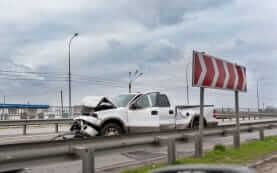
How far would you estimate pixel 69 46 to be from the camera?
3728 cm

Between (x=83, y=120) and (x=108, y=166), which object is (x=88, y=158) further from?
(x=83, y=120)

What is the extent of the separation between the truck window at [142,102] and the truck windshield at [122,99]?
289 mm

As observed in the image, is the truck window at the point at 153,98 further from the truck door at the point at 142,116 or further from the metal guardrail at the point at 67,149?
the metal guardrail at the point at 67,149

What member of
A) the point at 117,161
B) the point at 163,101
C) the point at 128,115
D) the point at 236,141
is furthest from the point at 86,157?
the point at 163,101

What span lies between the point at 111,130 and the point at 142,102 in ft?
5.26

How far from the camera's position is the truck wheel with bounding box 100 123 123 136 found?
10625mm

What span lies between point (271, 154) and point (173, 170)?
8.21 m

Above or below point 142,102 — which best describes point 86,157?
below

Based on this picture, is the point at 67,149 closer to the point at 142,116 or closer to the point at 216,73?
the point at 216,73

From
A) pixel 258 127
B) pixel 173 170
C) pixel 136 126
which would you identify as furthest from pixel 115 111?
pixel 173 170

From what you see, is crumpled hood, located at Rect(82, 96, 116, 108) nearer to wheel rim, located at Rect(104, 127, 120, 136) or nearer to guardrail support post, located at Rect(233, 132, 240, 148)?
wheel rim, located at Rect(104, 127, 120, 136)

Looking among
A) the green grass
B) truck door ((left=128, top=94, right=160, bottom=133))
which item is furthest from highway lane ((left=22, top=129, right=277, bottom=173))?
truck door ((left=128, top=94, right=160, bottom=133))

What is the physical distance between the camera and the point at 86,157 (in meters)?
5.74

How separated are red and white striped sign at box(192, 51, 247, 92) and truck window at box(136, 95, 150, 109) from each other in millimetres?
2912
